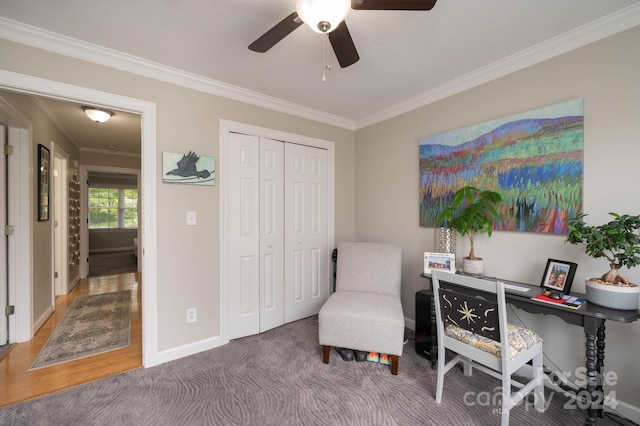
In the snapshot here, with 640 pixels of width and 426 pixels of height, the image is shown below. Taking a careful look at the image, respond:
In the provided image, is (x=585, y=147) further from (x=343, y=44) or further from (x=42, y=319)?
(x=42, y=319)

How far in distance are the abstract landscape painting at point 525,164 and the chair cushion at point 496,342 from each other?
2.60ft

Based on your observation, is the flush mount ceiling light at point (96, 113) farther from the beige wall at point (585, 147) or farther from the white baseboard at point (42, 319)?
the beige wall at point (585, 147)

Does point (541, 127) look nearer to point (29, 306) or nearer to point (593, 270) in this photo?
point (593, 270)

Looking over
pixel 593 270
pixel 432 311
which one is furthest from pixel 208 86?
pixel 593 270

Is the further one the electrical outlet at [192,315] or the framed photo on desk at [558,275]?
the electrical outlet at [192,315]

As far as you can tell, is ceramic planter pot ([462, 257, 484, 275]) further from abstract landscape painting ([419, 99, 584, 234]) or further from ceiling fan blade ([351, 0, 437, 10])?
ceiling fan blade ([351, 0, 437, 10])

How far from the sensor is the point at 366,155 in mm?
3500

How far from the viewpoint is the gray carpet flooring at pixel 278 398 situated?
1672 mm

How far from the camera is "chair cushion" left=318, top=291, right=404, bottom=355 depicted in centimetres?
209

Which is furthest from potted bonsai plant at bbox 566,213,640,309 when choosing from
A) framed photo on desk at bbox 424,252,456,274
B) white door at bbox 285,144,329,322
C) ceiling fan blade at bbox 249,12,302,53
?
white door at bbox 285,144,329,322

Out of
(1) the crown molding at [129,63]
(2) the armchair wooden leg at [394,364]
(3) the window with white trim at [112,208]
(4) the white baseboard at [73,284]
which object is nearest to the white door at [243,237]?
(1) the crown molding at [129,63]

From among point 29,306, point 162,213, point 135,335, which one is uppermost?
point 162,213

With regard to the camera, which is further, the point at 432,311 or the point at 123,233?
the point at 123,233

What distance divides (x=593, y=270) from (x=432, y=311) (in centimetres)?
107
